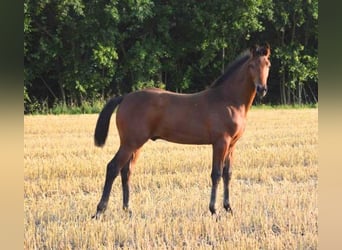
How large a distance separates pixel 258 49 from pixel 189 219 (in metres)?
1.92

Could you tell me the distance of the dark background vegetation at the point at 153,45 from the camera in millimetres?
18219

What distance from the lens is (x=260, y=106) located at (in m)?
18.4

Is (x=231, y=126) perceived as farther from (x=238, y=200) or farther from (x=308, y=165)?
(x=308, y=165)

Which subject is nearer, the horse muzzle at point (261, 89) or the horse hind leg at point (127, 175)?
the horse muzzle at point (261, 89)

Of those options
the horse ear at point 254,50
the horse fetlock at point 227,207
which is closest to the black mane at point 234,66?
the horse ear at point 254,50

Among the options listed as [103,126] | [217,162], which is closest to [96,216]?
[103,126]

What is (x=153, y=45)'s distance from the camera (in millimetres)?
19781

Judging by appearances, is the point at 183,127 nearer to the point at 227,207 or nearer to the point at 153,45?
the point at 227,207

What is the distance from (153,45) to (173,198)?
1540cm

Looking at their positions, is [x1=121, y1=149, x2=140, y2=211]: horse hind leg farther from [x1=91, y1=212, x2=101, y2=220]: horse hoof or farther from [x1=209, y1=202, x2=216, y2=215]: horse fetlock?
[x1=209, y1=202, x2=216, y2=215]: horse fetlock

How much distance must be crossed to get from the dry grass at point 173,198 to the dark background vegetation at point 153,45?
9035 millimetres

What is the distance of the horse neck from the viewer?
477 cm

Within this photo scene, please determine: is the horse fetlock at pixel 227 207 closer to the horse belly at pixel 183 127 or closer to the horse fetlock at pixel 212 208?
the horse fetlock at pixel 212 208

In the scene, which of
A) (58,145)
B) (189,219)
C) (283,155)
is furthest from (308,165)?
(58,145)
